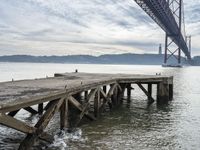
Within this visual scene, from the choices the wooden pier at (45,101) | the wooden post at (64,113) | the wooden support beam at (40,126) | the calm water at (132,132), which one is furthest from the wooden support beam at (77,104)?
the wooden support beam at (40,126)

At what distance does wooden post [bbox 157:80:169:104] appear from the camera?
22.0 meters

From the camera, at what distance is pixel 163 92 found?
22266 millimetres

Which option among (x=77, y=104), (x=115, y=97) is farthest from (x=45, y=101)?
(x=115, y=97)

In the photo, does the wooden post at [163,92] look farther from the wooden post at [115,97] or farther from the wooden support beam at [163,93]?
the wooden post at [115,97]

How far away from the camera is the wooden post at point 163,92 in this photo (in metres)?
22.0

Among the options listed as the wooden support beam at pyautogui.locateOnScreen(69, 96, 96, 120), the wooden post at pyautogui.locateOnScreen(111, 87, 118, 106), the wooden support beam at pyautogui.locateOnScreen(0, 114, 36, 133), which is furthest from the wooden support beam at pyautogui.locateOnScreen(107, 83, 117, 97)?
the wooden support beam at pyautogui.locateOnScreen(0, 114, 36, 133)

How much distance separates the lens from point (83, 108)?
13.9 m

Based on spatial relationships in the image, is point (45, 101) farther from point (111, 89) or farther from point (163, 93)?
point (163, 93)

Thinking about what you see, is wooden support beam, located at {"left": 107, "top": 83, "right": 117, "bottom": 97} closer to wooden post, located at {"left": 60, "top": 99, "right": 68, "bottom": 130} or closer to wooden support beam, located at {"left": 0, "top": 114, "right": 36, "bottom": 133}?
wooden post, located at {"left": 60, "top": 99, "right": 68, "bottom": 130}

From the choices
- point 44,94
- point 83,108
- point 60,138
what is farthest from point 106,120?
point 44,94

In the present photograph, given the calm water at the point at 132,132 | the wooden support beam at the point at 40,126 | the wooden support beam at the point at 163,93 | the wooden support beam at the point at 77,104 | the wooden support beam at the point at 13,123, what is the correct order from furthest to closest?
1. the wooden support beam at the point at 163,93
2. the wooden support beam at the point at 77,104
3. the calm water at the point at 132,132
4. the wooden support beam at the point at 40,126
5. the wooden support beam at the point at 13,123

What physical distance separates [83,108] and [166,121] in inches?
167

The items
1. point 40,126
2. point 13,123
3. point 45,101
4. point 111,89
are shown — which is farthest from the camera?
point 111,89

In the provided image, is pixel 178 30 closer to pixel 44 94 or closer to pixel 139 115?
pixel 139 115
